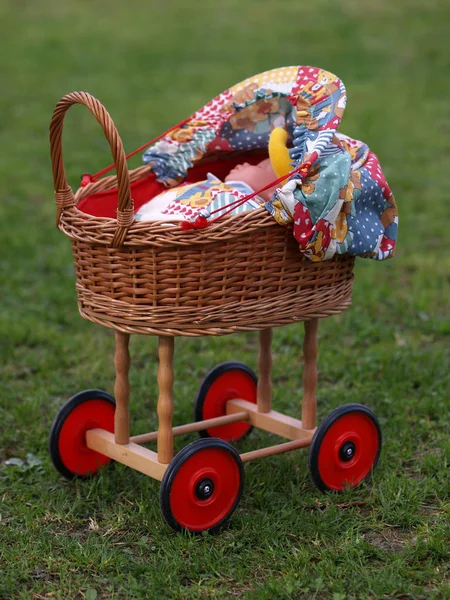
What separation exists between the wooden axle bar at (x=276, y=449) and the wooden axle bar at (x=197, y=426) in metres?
0.26

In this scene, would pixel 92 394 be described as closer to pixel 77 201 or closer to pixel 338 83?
pixel 77 201

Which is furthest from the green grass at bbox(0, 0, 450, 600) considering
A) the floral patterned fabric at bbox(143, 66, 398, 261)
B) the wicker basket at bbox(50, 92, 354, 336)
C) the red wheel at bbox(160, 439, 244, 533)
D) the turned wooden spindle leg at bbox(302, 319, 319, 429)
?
the floral patterned fabric at bbox(143, 66, 398, 261)

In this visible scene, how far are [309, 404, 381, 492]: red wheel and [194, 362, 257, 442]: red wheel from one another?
1.92 feet

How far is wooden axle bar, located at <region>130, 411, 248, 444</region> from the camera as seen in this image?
3562mm

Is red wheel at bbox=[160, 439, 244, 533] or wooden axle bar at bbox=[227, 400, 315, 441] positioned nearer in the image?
red wheel at bbox=[160, 439, 244, 533]

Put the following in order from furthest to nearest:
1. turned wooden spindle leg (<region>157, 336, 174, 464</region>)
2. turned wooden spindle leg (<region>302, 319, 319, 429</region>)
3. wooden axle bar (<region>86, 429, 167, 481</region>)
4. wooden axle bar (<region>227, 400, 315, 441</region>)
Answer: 1. wooden axle bar (<region>227, 400, 315, 441</region>)
2. turned wooden spindle leg (<region>302, 319, 319, 429</region>)
3. wooden axle bar (<region>86, 429, 167, 481</region>)
4. turned wooden spindle leg (<region>157, 336, 174, 464</region>)

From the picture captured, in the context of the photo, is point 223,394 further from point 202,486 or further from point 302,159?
point 302,159

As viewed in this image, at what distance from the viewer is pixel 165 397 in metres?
3.20

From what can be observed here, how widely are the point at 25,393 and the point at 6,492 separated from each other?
34.4 inches

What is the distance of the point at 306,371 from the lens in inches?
140

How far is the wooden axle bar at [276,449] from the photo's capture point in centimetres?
339

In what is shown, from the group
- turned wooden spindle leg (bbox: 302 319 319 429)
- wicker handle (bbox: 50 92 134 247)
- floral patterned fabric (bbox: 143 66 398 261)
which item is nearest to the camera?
wicker handle (bbox: 50 92 134 247)

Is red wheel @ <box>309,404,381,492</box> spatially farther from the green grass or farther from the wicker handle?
the wicker handle

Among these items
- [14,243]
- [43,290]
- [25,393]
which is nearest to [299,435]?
[25,393]
